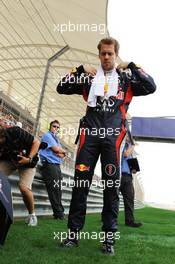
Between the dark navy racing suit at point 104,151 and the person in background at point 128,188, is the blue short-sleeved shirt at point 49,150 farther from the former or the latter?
the dark navy racing suit at point 104,151

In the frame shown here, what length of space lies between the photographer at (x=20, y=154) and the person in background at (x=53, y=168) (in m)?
1.26

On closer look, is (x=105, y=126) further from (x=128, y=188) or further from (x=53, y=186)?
(x=128, y=188)

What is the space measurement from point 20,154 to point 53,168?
5.38ft

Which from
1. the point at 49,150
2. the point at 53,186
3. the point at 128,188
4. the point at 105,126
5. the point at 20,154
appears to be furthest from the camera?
the point at 128,188

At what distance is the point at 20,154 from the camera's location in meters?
4.21

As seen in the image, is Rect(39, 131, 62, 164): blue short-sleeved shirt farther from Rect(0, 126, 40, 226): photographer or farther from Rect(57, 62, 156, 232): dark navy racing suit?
Rect(57, 62, 156, 232): dark navy racing suit

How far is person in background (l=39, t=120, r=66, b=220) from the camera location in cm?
577

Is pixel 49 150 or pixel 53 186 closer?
pixel 53 186

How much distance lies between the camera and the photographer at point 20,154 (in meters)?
4.07

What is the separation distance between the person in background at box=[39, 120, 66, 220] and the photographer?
1.26 metres

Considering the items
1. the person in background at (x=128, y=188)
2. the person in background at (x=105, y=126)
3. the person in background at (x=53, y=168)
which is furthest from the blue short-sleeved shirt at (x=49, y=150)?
the person in background at (x=105, y=126)

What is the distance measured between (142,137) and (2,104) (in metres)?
30.1

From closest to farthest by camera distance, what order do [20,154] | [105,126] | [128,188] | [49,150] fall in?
[105,126] < [20,154] < [49,150] < [128,188]

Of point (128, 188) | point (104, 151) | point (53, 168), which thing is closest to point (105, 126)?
point (104, 151)
